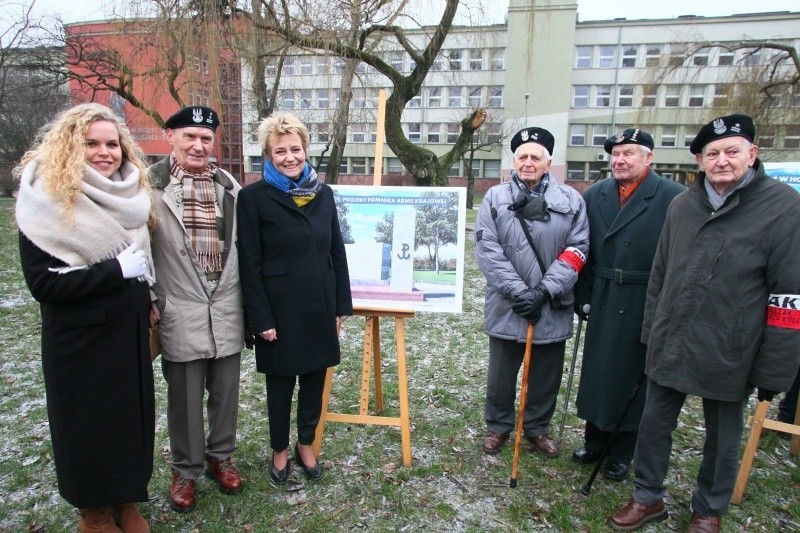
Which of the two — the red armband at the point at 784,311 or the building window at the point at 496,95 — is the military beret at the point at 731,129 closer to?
the red armband at the point at 784,311

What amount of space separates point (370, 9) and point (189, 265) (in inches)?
312

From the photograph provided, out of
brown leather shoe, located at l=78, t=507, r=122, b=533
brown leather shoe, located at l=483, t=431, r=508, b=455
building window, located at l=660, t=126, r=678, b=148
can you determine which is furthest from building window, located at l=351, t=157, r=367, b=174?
brown leather shoe, located at l=78, t=507, r=122, b=533

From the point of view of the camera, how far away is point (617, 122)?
37.6 meters

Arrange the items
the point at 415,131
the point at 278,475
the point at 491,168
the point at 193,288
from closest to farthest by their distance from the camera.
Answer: the point at 193,288 → the point at 278,475 → the point at 415,131 → the point at 491,168

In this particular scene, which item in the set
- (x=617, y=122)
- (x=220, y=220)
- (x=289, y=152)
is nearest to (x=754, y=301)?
(x=289, y=152)

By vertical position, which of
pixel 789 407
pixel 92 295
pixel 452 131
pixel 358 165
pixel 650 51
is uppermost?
pixel 650 51

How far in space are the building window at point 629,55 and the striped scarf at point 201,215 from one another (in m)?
41.7

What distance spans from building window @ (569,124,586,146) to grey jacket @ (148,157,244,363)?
3980cm

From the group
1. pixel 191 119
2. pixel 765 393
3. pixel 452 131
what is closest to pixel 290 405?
pixel 191 119

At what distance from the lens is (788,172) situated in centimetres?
430

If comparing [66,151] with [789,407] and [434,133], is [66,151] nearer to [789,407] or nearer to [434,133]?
[789,407]

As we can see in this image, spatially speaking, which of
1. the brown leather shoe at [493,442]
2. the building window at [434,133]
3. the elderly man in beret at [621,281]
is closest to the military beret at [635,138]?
the elderly man in beret at [621,281]

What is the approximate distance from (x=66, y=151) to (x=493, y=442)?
9.77ft

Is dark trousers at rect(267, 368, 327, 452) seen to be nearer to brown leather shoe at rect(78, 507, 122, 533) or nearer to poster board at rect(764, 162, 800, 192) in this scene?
brown leather shoe at rect(78, 507, 122, 533)
